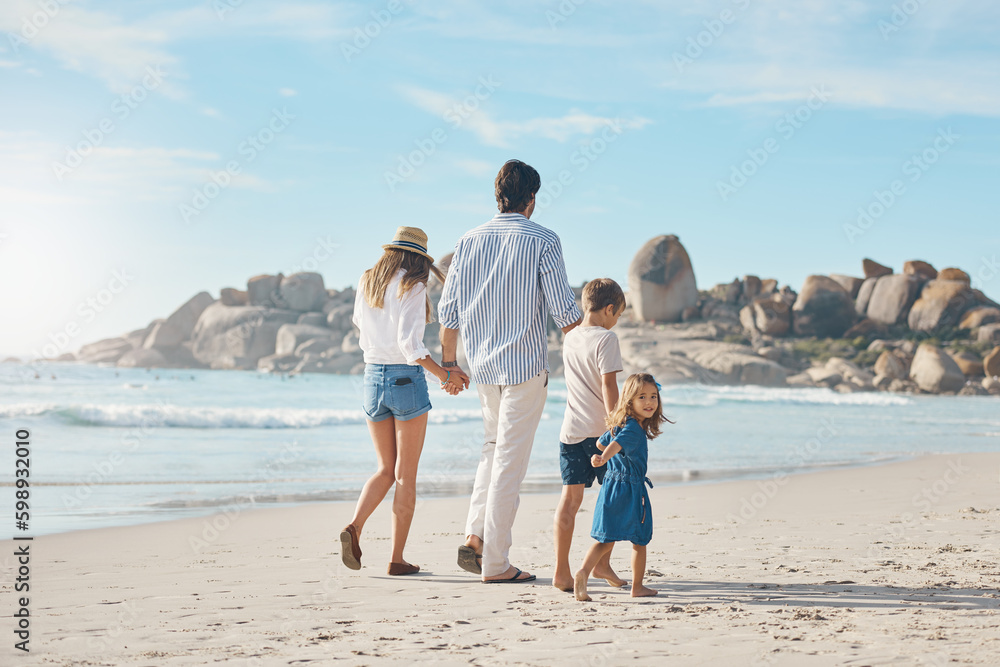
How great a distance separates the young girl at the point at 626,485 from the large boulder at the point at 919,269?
59.7 m

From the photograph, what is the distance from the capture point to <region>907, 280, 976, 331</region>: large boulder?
5138 centimetres

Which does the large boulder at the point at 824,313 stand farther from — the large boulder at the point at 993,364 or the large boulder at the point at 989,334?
the large boulder at the point at 993,364

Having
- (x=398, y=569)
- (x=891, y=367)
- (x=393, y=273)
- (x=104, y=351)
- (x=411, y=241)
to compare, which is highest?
(x=891, y=367)

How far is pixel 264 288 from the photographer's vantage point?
273 ft

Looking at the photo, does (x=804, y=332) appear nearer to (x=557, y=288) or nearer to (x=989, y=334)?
(x=989, y=334)

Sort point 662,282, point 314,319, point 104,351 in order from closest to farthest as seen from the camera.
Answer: point 662,282 → point 314,319 → point 104,351

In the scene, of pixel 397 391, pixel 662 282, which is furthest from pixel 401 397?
pixel 662 282

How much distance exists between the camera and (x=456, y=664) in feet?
8.89

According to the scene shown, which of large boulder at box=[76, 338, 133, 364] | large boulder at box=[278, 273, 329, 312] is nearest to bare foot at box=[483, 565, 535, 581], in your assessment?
large boulder at box=[278, 273, 329, 312]

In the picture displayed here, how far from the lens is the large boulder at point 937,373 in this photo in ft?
137

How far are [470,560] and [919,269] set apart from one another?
60410 millimetres

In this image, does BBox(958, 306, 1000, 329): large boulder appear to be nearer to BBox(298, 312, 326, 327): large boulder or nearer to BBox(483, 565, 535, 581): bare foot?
BBox(298, 312, 326, 327): large boulder

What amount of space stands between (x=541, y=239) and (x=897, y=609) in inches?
88.8

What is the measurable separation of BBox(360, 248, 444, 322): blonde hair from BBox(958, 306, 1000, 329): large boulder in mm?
54791
